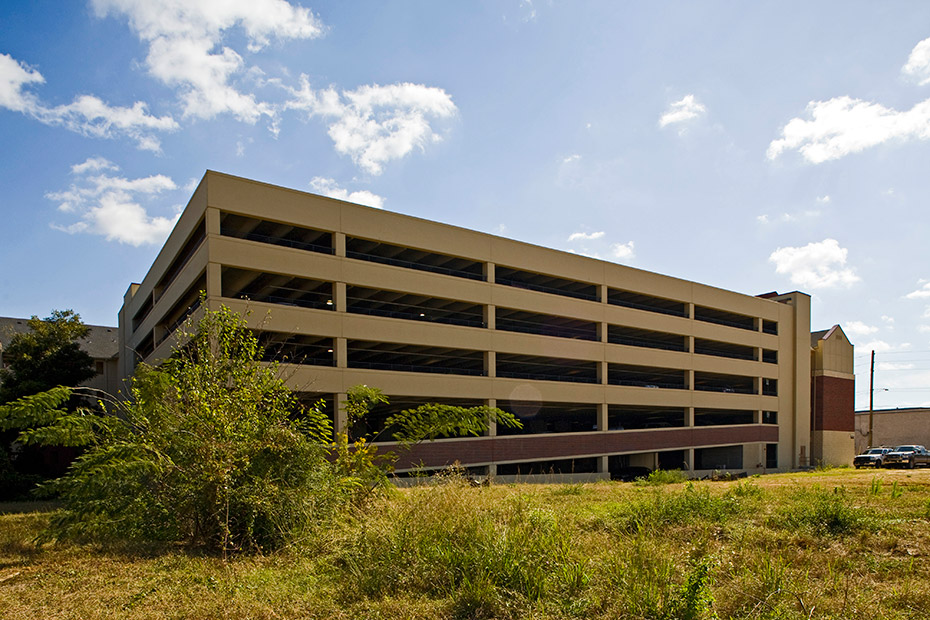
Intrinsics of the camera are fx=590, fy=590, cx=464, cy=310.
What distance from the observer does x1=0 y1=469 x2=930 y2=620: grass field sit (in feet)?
21.7

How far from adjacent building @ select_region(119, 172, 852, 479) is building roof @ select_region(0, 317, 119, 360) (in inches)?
112

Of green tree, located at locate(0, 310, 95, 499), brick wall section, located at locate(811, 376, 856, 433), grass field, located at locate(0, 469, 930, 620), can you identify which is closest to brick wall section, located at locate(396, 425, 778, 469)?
brick wall section, located at locate(811, 376, 856, 433)

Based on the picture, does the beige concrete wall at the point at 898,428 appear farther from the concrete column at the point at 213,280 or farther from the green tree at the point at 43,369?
the green tree at the point at 43,369

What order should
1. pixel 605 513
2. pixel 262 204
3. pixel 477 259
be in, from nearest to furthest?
pixel 605 513, pixel 262 204, pixel 477 259


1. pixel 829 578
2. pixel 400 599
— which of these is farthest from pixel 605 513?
pixel 400 599

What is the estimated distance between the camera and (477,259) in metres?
36.4

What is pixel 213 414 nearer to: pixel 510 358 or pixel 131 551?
pixel 131 551

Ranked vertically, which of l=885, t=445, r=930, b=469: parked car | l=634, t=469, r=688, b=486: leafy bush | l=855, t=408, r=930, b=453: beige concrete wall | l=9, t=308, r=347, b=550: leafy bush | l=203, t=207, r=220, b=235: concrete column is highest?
l=203, t=207, r=220, b=235: concrete column

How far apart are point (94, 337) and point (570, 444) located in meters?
43.9

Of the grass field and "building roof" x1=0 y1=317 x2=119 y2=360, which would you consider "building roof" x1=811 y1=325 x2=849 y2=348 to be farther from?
"building roof" x1=0 y1=317 x2=119 y2=360

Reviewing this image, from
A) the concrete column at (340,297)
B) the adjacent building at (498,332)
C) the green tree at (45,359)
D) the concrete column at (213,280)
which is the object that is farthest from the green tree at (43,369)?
the concrete column at (340,297)

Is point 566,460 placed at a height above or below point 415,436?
below

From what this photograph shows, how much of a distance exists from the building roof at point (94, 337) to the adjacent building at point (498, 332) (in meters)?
2.83

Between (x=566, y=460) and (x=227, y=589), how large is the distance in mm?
36351
